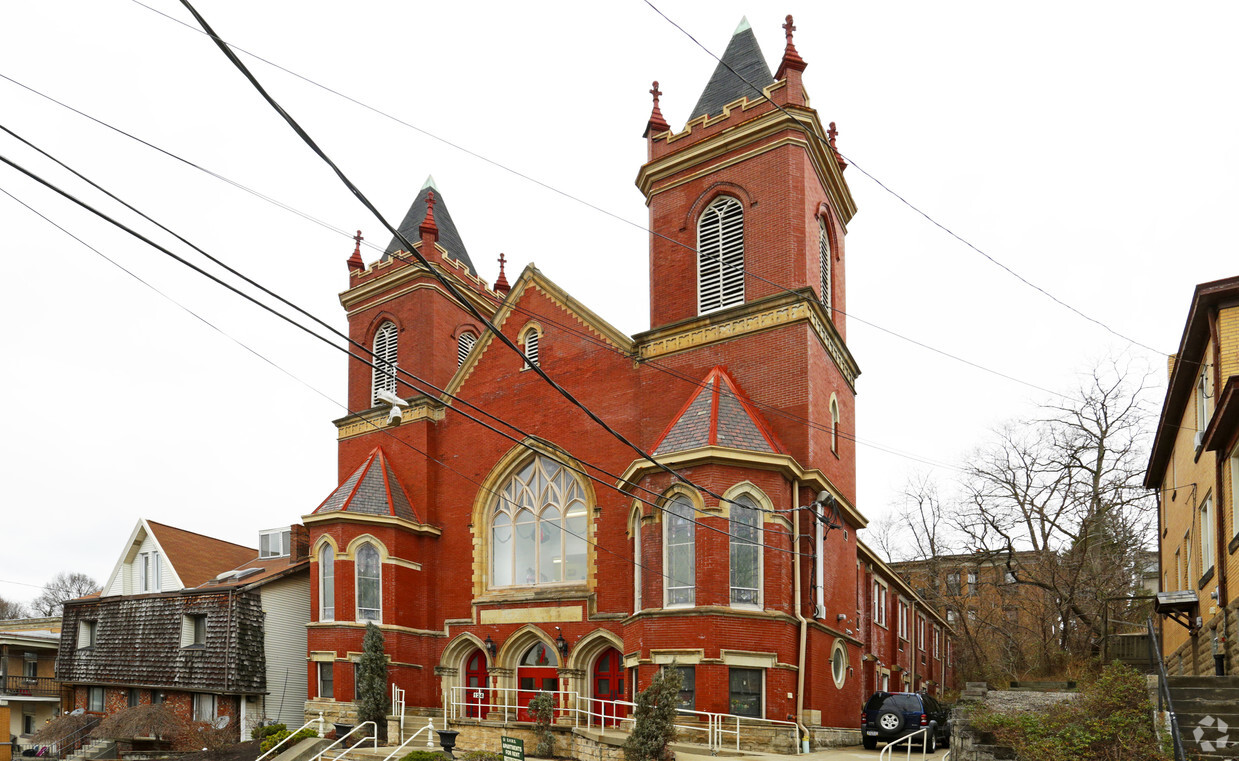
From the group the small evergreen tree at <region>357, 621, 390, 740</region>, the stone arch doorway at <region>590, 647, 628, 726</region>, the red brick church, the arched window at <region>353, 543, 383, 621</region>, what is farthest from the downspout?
the arched window at <region>353, 543, 383, 621</region>

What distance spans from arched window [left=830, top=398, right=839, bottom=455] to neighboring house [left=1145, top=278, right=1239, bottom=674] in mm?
7926

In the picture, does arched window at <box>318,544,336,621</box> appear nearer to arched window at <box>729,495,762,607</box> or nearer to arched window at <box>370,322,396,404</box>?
arched window at <box>370,322,396,404</box>

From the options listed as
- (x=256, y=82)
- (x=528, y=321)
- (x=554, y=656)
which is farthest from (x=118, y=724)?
(x=256, y=82)

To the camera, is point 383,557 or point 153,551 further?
point 153,551

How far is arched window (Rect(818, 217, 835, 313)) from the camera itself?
27.6 m

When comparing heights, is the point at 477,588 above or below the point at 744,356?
below

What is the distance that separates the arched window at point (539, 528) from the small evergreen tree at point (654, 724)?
9.43 m

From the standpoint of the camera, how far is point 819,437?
24453mm

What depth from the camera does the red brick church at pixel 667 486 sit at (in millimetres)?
22266

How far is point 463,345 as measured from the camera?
35.3 m

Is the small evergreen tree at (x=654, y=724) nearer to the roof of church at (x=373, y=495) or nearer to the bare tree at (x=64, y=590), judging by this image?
the roof of church at (x=373, y=495)

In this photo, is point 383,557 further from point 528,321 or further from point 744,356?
point 744,356

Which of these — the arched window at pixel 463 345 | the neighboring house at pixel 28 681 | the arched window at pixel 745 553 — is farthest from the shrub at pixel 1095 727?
the neighboring house at pixel 28 681

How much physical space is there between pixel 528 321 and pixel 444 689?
10973mm
